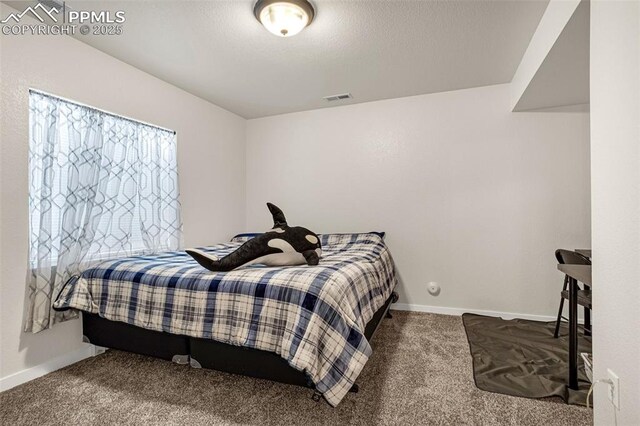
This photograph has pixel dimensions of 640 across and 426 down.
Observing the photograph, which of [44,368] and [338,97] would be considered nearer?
[44,368]

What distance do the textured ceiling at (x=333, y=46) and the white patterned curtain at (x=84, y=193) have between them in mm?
625

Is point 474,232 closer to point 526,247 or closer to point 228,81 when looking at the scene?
point 526,247

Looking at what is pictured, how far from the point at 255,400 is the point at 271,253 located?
827mm

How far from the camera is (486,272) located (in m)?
3.12

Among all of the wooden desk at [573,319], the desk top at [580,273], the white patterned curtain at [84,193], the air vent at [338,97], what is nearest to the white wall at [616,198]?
the desk top at [580,273]

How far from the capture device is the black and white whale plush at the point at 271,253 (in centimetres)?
189

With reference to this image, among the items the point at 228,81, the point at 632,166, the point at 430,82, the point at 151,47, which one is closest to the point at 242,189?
the point at 228,81

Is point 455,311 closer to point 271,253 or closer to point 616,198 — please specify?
point 271,253

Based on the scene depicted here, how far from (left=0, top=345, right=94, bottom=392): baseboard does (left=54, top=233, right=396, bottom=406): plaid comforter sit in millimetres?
405

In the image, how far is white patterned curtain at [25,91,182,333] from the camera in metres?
2.04

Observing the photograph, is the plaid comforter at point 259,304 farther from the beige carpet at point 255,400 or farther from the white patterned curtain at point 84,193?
the beige carpet at point 255,400

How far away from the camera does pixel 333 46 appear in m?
2.38

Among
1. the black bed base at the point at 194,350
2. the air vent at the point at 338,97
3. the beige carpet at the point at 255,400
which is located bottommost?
the beige carpet at the point at 255,400

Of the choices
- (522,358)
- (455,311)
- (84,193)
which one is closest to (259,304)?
(84,193)
